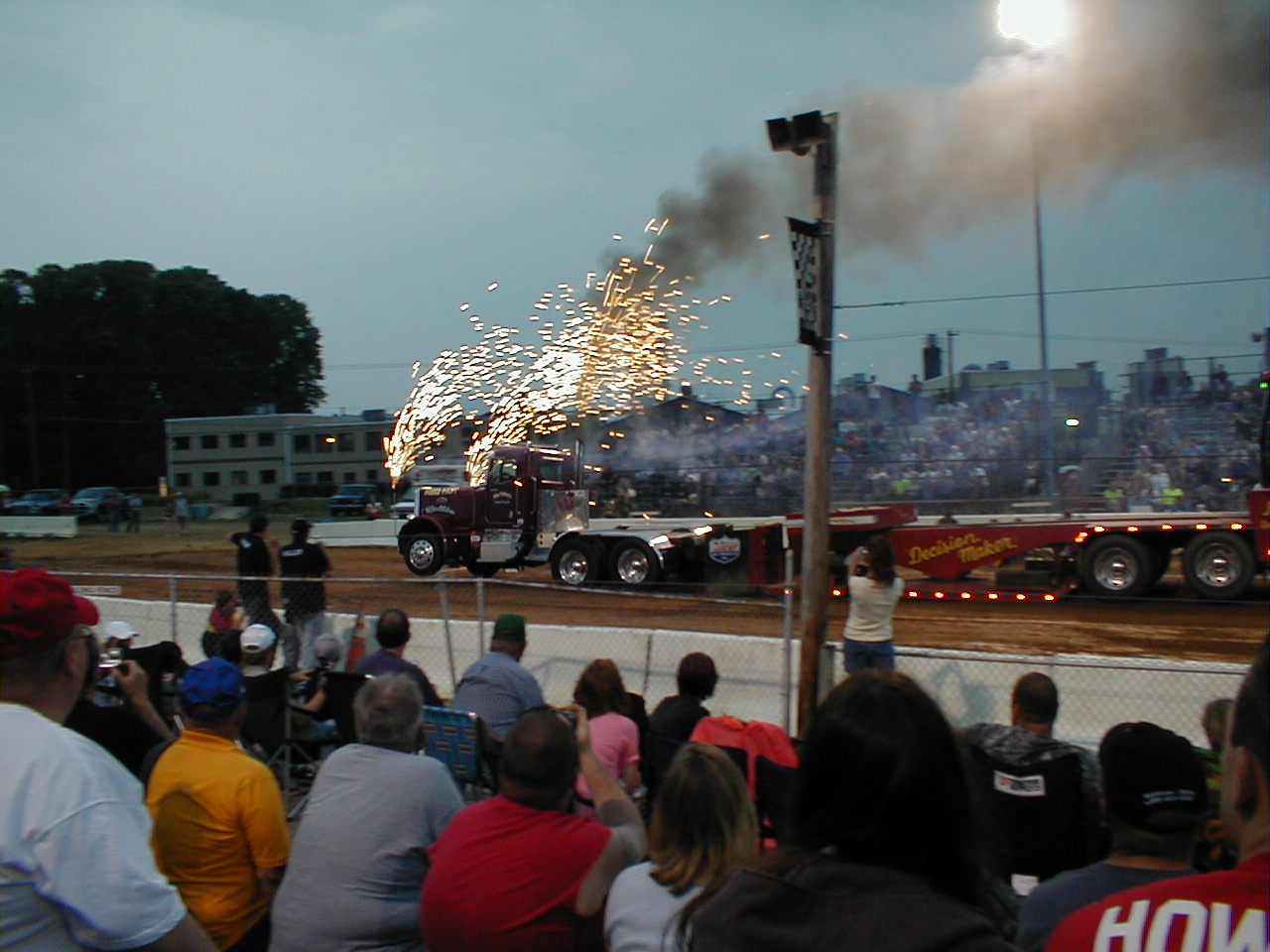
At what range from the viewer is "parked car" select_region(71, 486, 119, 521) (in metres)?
49.2

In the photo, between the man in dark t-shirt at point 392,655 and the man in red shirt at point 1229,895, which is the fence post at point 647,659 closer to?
the man in dark t-shirt at point 392,655

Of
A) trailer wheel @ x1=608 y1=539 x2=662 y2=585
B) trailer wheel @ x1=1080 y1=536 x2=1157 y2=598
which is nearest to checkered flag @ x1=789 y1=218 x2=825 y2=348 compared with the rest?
trailer wheel @ x1=1080 y1=536 x2=1157 y2=598

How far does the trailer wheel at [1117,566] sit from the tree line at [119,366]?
6593cm

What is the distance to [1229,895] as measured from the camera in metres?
1.61

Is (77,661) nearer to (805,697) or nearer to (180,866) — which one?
(180,866)

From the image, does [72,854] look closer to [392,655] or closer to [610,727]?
[610,727]

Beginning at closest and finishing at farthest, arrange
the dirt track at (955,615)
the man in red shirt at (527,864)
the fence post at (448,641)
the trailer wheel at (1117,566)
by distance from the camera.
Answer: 1. the man in red shirt at (527,864)
2. the fence post at (448,641)
3. the dirt track at (955,615)
4. the trailer wheel at (1117,566)

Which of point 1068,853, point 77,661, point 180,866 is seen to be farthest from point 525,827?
point 1068,853

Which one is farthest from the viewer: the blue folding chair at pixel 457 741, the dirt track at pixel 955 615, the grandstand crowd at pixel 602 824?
the dirt track at pixel 955 615

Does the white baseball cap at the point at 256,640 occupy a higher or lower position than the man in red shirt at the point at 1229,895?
lower

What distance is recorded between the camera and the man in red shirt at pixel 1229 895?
1594mm

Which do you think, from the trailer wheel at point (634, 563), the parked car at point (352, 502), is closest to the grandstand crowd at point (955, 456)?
the trailer wheel at point (634, 563)

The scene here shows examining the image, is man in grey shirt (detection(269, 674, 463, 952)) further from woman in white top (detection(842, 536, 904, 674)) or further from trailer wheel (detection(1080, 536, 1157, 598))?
trailer wheel (detection(1080, 536, 1157, 598))

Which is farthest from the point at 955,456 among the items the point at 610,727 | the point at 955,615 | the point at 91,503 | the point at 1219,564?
the point at 91,503
